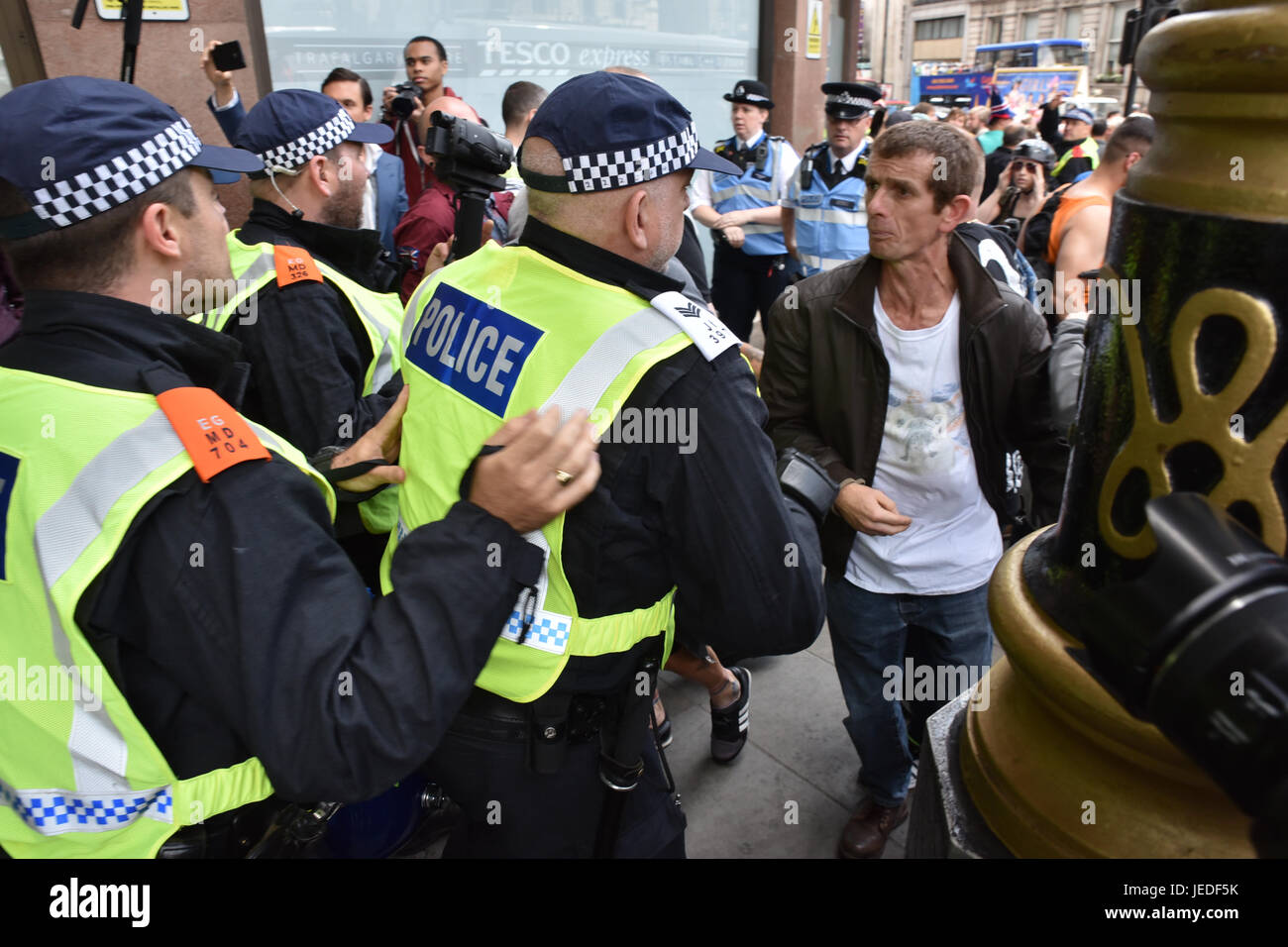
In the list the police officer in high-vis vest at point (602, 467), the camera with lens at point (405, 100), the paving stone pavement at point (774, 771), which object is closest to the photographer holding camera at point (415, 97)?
the camera with lens at point (405, 100)

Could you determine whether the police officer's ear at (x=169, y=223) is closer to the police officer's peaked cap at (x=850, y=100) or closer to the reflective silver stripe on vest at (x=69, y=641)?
the reflective silver stripe on vest at (x=69, y=641)

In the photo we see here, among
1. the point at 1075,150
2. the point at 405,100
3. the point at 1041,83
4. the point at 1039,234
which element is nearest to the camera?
the point at 405,100

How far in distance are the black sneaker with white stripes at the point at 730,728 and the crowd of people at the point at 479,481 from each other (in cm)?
56

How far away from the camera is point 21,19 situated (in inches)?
175

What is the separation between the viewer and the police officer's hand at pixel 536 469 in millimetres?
1236

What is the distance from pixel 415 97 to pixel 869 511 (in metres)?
4.53

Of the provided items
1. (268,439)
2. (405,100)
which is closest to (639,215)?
(268,439)

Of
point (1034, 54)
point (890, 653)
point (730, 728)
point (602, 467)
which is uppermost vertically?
point (1034, 54)

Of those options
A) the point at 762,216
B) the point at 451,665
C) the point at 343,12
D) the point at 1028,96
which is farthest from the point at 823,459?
the point at 1028,96

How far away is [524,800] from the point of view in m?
1.70

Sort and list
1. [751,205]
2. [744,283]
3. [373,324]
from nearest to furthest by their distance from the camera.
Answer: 1. [373,324]
2. [751,205]
3. [744,283]

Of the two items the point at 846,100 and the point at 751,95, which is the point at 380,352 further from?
the point at 751,95

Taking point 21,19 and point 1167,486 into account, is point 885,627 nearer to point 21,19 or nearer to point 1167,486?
point 1167,486

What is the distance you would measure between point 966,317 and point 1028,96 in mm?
20659
